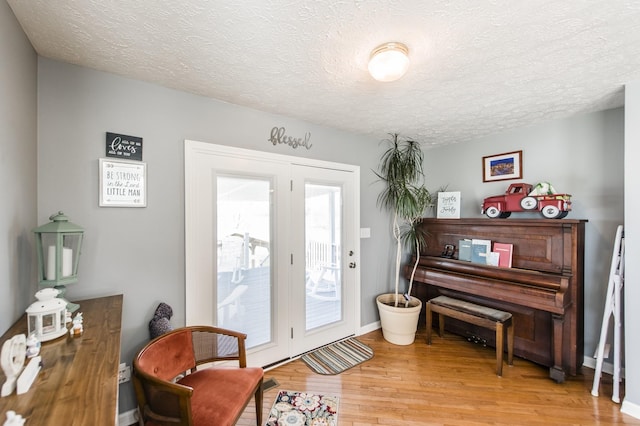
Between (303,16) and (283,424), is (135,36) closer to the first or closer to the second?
(303,16)

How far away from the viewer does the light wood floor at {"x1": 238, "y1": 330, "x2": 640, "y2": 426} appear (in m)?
1.92

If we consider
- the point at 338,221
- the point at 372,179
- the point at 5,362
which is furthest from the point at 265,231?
the point at 5,362

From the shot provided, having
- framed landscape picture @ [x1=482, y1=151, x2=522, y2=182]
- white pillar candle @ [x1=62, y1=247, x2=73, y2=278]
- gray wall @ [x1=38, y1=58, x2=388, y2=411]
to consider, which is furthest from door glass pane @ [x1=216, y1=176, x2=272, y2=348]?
framed landscape picture @ [x1=482, y1=151, x2=522, y2=182]

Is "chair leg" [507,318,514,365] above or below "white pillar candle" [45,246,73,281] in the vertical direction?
below

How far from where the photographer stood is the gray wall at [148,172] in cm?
164

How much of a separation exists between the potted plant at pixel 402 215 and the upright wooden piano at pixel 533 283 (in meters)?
0.37

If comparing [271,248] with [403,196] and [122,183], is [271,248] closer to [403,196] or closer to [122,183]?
[122,183]

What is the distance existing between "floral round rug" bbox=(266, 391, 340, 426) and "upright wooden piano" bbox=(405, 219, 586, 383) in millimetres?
1746

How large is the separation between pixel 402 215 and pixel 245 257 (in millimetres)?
1882


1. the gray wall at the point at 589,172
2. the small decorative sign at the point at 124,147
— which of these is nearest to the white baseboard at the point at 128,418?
the small decorative sign at the point at 124,147

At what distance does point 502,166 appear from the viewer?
309 centimetres

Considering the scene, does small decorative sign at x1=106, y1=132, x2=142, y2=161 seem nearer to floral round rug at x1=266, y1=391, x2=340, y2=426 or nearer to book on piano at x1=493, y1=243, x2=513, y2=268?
floral round rug at x1=266, y1=391, x2=340, y2=426

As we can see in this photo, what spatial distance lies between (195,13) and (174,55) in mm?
435

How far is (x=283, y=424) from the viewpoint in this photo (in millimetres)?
1855
